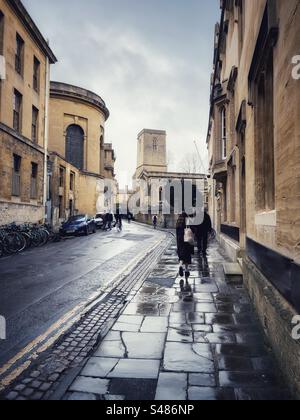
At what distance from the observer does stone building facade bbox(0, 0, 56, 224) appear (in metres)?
17.6

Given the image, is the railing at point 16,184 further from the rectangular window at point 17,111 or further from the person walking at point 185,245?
the person walking at point 185,245

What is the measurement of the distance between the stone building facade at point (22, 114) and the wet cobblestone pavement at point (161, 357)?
14031 millimetres

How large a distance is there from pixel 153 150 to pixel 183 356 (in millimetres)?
67080

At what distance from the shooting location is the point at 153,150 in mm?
69312

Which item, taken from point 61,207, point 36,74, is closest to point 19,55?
point 36,74

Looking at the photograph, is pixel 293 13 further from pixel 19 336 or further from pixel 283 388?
pixel 19 336

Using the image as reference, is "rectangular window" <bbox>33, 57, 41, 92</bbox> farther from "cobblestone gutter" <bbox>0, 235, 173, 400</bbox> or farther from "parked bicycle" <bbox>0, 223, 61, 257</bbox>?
"cobblestone gutter" <bbox>0, 235, 173, 400</bbox>

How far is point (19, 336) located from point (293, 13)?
4899 millimetres

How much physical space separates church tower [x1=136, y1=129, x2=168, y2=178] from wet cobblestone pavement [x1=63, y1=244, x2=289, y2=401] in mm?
63128

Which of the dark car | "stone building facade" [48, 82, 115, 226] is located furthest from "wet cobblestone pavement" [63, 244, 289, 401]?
"stone building facade" [48, 82, 115, 226]

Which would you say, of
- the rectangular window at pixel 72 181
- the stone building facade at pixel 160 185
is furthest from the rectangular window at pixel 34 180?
the stone building facade at pixel 160 185

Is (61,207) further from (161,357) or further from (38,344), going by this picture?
(161,357)

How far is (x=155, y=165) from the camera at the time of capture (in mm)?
68812
